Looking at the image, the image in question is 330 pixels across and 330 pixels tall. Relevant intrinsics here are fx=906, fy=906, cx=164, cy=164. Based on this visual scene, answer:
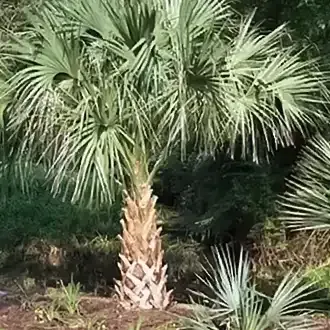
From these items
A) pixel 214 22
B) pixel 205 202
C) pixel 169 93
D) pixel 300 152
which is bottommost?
pixel 205 202

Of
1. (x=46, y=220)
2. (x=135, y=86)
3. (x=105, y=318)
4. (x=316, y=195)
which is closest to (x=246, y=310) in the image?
(x=105, y=318)

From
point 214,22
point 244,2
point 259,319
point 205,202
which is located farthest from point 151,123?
point 205,202

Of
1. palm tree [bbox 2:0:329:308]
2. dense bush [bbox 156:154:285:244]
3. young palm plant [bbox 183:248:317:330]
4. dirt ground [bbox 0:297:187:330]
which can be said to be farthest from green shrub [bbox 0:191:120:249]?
young palm plant [bbox 183:248:317:330]

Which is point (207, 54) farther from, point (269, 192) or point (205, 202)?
point (205, 202)

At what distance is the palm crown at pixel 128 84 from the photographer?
7426 millimetres

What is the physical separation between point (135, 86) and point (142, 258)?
1.60 metres

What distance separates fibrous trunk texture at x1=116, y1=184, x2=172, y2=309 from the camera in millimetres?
8078

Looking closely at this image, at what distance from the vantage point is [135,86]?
7.53 metres

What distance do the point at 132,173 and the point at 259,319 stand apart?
2074 millimetres

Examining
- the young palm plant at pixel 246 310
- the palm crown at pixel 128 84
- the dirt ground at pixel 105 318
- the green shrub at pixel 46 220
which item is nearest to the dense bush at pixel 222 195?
the green shrub at pixel 46 220

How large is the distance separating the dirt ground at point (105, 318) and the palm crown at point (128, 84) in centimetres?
105

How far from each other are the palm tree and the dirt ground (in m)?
0.24

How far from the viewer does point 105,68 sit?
25.0ft

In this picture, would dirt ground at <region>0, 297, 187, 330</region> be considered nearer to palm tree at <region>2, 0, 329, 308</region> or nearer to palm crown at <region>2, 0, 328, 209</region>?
palm tree at <region>2, 0, 329, 308</region>
